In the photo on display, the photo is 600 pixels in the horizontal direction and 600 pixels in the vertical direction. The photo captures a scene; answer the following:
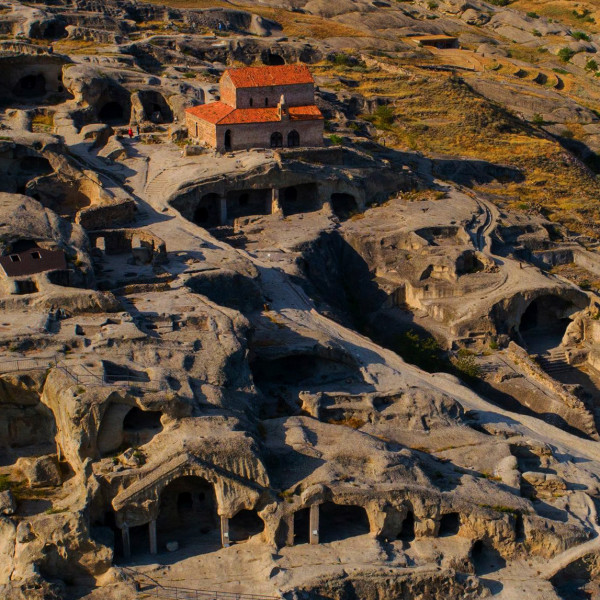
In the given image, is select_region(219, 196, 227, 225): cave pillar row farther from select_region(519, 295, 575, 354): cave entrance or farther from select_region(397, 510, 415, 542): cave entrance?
select_region(397, 510, 415, 542): cave entrance

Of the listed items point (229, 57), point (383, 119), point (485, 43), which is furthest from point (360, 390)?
point (485, 43)

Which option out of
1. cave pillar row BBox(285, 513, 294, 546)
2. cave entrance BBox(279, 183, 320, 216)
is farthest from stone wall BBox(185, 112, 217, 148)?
cave pillar row BBox(285, 513, 294, 546)

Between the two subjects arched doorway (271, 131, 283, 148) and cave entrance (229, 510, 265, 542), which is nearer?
cave entrance (229, 510, 265, 542)

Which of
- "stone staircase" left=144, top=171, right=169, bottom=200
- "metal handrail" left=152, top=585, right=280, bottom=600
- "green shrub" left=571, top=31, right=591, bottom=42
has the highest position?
"green shrub" left=571, top=31, right=591, bottom=42

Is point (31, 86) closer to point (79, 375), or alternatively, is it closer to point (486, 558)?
point (79, 375)

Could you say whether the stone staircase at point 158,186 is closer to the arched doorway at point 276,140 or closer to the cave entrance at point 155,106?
the arched doorway at point 276,140

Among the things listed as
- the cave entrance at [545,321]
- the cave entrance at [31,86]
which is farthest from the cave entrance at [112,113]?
the cave entrance at [545,321]

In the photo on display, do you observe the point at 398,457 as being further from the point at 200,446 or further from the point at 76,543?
the point at 76,543
